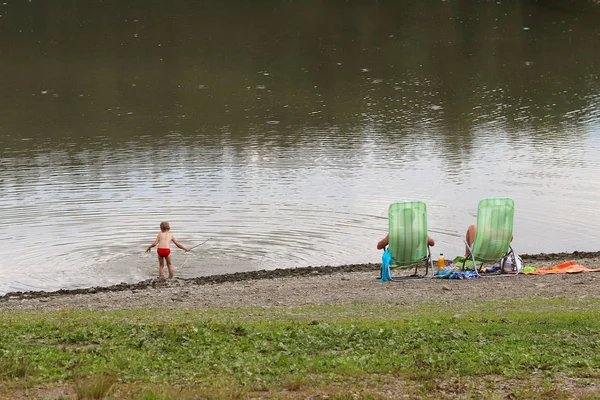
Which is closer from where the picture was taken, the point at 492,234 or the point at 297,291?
the point at 297,291

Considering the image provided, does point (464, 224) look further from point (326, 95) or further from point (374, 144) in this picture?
point (326, 95)

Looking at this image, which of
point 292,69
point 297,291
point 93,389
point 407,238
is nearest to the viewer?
point 93,389

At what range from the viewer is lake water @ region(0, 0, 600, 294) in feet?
72.5

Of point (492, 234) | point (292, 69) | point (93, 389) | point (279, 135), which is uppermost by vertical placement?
point (292, 69)

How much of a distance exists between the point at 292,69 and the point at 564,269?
1299 inches

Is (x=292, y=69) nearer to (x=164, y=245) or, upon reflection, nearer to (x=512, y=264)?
(x=164, y=245)

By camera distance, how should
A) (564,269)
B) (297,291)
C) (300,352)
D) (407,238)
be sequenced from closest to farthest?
(300,352) < (297,291) < (564,269) < (407,238)

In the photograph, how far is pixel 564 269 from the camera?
17016 mm

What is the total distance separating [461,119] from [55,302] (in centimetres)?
2321

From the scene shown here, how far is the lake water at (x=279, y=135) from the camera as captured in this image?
22094 millimetres

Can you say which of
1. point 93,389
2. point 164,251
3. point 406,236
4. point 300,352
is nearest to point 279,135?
point 164,251

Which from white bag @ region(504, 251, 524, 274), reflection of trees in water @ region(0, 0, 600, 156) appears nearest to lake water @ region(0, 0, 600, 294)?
reflection of trees in water @ region(0, 0, 600, 156)

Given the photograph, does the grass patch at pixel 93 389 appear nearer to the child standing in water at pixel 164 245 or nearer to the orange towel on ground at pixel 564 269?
the orange towel on ground at pixel 564 269

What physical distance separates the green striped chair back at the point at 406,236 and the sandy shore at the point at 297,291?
2.03 ft
